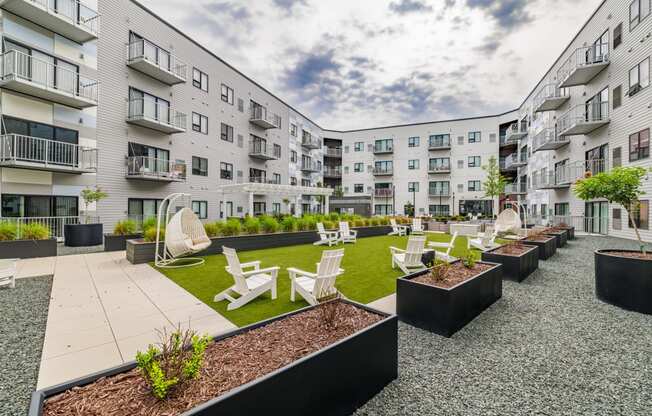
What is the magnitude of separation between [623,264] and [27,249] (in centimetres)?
1577

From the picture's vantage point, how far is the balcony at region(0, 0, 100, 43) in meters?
11.8

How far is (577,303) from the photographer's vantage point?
5418 millimetres

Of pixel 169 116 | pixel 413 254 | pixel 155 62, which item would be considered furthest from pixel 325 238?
pixel 155 62

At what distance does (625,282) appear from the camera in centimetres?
507

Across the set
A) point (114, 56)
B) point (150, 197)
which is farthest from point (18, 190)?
point (114, 56)

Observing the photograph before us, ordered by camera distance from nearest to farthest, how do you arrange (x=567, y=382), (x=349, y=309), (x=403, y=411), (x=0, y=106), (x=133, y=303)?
(x=403, y=411)
(x=567, y=382)
(x=349, y=309)
(x=133, y=303)
(x=0, y=106)

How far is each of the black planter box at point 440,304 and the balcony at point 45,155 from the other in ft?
51.9

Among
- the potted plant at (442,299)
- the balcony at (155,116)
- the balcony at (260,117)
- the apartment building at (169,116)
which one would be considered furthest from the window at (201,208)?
the potted plant at (442,299)

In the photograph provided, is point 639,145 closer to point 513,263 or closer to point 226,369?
point 513,263

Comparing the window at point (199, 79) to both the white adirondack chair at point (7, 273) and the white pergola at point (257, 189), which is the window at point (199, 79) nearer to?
the white pergola at point (257, 189)

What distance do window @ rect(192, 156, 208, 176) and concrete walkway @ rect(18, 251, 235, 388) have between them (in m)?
13.9

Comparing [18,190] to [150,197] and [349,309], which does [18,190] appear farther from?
[349,309]

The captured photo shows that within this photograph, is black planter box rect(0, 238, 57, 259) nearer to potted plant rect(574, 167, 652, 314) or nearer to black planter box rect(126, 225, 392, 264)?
black planter box rect(126, 225, 392, 264)

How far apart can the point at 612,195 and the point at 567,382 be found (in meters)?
4.48
